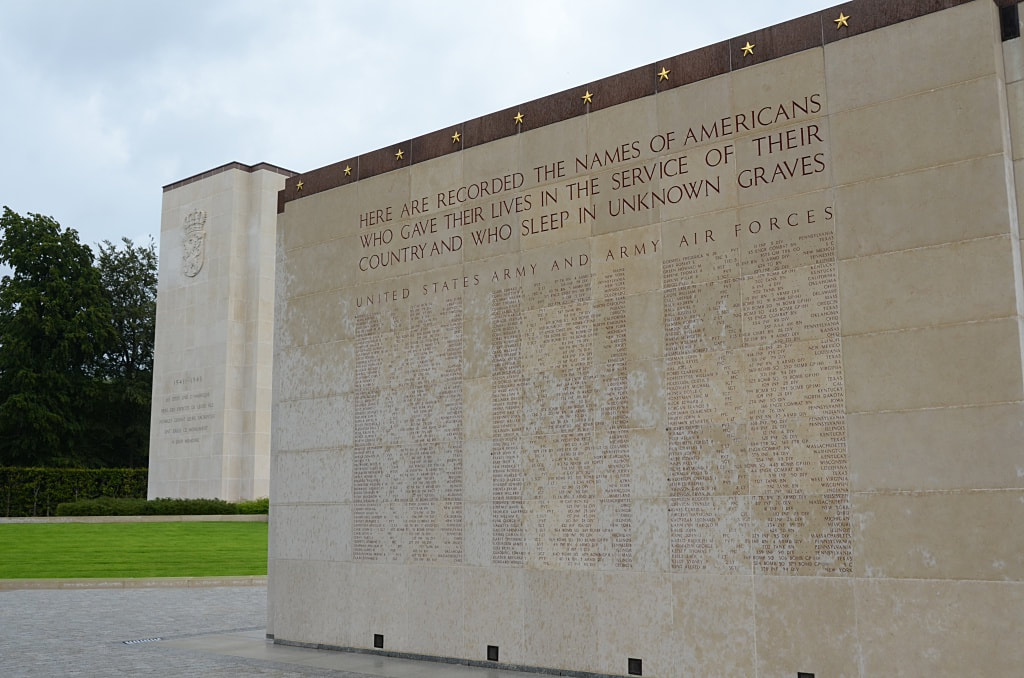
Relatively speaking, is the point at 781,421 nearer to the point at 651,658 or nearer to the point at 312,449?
the point at 651,658

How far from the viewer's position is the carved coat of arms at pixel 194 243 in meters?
39.8

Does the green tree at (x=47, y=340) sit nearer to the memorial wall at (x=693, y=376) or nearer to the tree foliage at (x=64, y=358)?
the tree foliage at (x=64, y=358)

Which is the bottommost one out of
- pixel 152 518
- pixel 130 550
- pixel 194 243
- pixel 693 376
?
pixel 130 550

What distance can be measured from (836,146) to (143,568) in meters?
19.3

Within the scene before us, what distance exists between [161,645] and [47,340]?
4185 cm

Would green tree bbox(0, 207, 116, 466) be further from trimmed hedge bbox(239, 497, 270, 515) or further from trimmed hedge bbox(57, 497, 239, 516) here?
trimmed hedge bbox(239, 497, 270, 515)

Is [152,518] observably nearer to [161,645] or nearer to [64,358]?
[64,358]

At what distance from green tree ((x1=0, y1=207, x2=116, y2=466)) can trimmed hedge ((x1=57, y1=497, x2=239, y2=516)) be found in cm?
1320

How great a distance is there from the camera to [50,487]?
136 feet

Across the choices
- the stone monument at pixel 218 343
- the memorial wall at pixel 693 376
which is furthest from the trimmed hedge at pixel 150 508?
the memorial wall at pixel 693 376

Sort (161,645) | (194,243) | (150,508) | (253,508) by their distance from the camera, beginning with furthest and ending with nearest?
(194,243) → (253,508) → (150,508) → (161,645)

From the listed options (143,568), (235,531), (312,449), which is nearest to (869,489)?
(312,449)

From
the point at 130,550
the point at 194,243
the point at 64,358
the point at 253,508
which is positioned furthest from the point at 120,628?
the point at 64,358

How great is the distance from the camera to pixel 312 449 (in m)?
12.5
